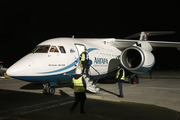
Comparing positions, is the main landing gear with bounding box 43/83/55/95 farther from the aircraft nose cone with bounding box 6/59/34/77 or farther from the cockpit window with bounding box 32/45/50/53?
the cockpit window with bounding box 32/45/50/53

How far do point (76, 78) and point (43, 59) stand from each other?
3.61 metres

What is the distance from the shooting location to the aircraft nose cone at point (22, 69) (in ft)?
25.9

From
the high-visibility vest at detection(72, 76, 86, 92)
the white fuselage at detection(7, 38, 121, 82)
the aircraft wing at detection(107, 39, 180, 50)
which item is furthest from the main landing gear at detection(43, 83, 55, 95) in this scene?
the aircraft wing at detection(107, 39, 180, 50)

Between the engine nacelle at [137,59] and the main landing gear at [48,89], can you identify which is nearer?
the main landing gear at [48,89]

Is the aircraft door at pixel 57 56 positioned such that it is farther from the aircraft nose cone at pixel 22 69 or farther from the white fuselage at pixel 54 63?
the aircraft nose cone at pixel 22 69

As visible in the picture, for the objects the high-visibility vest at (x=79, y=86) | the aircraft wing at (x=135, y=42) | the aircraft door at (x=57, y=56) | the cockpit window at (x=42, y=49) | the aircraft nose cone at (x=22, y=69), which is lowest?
the high-visibility vest at (x=79, y=86)

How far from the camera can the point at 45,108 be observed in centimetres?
653

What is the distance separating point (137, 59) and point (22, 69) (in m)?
9.11

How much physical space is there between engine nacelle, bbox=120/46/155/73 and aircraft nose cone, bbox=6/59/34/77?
630 centimetres

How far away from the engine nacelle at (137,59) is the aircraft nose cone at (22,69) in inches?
248

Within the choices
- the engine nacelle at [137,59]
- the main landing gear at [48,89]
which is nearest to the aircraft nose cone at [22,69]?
the main landing gear at [48,89]

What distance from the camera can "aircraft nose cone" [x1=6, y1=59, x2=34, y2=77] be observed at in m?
7.88

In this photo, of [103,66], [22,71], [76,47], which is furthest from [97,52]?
[22,71]

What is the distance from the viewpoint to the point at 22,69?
7.99 meters
